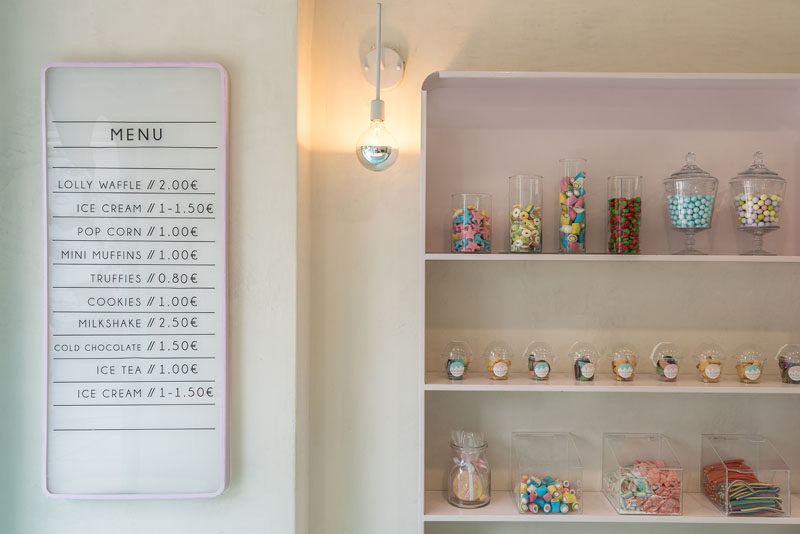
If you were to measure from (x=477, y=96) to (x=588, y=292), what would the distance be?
2.31 feet

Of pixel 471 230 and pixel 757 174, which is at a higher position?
pixel 757 174

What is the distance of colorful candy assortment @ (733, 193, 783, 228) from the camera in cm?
178

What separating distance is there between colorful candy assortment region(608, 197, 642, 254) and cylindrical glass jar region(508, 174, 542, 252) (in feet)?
0.69

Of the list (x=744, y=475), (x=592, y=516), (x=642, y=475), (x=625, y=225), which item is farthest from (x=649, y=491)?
(x=625, y=225)

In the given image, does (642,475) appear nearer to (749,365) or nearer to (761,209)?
(749,365)

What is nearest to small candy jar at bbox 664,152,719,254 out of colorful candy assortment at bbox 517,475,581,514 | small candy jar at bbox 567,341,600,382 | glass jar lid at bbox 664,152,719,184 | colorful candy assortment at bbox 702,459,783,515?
glass jar lid at bbox 664,152,719,184

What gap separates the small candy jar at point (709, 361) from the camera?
179 cm

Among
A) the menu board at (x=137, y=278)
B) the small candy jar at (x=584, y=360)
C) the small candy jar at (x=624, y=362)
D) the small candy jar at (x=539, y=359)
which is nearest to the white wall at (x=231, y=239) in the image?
the menu board at (x=137, y=278)

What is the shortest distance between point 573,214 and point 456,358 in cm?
53

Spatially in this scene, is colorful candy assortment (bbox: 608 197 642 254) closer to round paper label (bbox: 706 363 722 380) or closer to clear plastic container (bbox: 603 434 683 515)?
round paper label (bbox: 706 363 722 380)

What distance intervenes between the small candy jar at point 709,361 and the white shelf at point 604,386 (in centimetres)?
2

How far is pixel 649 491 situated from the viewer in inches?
69.3

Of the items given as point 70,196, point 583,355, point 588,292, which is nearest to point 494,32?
point 588,292

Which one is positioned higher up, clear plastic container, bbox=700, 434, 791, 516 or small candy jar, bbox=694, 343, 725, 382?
small candy jar, bbox=694, 343, 725, 382
